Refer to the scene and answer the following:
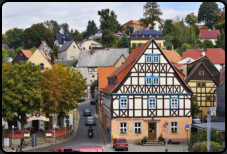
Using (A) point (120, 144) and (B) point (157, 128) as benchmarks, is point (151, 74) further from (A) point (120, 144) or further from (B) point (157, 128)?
(A) point (120, 144)

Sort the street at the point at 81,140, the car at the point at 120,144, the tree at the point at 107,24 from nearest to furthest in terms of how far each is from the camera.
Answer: the car at the point at 120,144
the street at the point at 81,140
the tree at the point at 107,24

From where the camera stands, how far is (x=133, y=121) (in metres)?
36.4

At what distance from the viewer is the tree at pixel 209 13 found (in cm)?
13600

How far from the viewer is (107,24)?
113 metres

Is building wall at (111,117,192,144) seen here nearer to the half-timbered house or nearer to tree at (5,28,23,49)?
the half-timbered house

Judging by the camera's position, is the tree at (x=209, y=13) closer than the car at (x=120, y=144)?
No

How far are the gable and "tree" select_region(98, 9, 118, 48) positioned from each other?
7659cm

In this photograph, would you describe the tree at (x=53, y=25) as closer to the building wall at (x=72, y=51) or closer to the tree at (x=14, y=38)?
the tree at (x=14, y=38)

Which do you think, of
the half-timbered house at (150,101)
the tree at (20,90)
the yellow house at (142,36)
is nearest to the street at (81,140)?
the half-timbered house at (150,101)

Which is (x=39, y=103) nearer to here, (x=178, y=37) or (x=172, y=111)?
(x=172, y=111)

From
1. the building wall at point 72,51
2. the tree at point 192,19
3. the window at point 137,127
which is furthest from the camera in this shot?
the tree at point 192,19

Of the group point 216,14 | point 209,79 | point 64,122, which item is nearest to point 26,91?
point 64,122

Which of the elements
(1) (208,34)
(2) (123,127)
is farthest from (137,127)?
(1) (208,34)

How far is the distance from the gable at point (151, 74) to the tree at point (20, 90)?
33.5 ft
